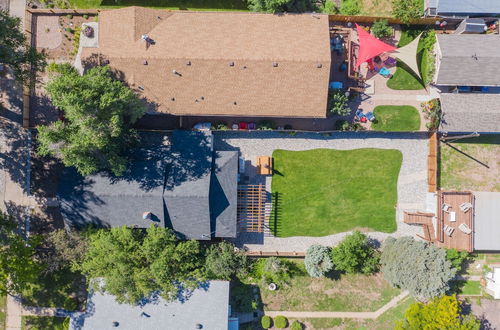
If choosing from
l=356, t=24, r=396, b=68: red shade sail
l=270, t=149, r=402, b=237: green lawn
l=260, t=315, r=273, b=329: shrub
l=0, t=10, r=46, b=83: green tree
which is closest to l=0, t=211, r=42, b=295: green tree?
l=0, t=10, r=46, b=83: green tree

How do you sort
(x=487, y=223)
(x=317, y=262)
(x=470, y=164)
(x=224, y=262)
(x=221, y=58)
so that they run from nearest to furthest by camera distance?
(x=221, y=58) → (x=224, y=262) → (x=317, y=262) → (x=487, y=223) → (x=470, y=164)

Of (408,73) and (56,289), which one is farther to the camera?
(408,73)

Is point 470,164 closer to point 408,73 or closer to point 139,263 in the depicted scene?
point 408,73

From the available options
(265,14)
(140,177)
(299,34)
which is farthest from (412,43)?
(140,177)

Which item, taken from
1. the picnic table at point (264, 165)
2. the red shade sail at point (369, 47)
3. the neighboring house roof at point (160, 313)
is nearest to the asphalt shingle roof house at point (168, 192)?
the picnic table at point (264, 165)

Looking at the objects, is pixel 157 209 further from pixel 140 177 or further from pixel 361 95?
pixel 361 95

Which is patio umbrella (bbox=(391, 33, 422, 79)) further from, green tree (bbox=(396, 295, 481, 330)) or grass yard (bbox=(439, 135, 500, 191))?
green tree (bbox=(396, 295, 481, 330))

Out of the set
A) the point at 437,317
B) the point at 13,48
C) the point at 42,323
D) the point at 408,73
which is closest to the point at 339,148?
the point at 408,73

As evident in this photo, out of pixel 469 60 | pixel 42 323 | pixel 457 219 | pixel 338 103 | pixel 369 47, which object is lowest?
pixel 42 323
